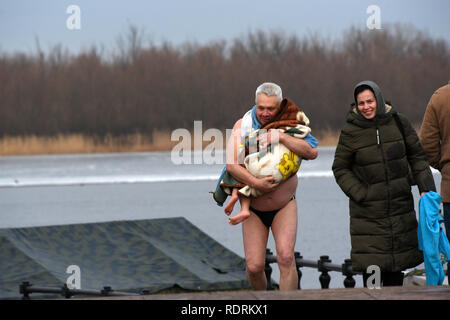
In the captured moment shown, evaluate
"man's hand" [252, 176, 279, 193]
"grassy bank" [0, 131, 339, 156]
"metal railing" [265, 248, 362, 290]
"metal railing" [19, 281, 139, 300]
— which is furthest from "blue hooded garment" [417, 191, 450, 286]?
"grassy bank" [0, 131, 339, 156]

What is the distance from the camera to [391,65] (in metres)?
40.9

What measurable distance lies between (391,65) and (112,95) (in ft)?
41.0

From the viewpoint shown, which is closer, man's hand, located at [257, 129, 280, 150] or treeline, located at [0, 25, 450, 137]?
man's hand, located at [257, 129, 280, 150]

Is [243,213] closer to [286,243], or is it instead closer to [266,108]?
[286,243]

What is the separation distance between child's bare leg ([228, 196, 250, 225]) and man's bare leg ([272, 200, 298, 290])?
0.54 feet

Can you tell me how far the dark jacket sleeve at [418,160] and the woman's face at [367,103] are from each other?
0.17 m

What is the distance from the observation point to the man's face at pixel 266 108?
15.0 ft

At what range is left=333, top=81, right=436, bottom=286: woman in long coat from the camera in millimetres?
4598

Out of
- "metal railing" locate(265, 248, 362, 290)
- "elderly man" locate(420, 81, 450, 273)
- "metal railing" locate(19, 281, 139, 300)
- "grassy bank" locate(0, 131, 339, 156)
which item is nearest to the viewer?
"elderly man" locate(420, 81, 450, 273)

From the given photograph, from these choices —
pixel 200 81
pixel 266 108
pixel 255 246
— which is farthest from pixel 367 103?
pixel 200 81

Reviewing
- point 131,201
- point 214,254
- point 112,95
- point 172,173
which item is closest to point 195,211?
point 131,201

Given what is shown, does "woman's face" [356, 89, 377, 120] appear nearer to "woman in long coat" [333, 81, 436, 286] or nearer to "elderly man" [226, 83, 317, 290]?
"woman in long coat" [333, 81, 436, 286]

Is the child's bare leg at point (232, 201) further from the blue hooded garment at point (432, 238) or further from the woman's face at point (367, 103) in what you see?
the blue hooded garment at point (432, 238)

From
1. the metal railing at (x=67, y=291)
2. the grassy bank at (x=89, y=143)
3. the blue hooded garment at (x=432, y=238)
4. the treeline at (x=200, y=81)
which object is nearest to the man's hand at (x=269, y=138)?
the blue hooded garment at (x=432, y=238)
